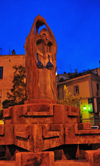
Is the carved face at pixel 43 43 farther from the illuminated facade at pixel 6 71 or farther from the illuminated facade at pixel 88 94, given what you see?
the illuminated facade at pixel 88 94

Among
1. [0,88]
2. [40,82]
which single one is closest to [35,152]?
[40,82]

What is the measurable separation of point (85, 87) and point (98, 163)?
2303cm

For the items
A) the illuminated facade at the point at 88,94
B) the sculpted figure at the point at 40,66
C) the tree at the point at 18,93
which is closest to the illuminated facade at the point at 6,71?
the tree at the point at 18,93

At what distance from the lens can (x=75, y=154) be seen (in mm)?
4828

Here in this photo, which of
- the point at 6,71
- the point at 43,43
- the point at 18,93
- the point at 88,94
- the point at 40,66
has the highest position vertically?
the point at 6,71

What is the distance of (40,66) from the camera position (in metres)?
6.53

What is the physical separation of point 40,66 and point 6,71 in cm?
1625

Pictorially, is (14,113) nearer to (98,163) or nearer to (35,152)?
(35,152)

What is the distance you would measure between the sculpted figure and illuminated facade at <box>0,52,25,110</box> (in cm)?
1532

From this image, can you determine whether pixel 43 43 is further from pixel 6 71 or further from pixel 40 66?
pixel 6 71

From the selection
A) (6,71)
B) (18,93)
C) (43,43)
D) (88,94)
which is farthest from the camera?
(88,94)

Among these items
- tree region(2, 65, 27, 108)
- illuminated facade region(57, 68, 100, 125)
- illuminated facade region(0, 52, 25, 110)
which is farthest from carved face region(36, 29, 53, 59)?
illuminated facade region(57, 68, 100, 125)

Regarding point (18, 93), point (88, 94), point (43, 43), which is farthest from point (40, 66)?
point (88, 94)

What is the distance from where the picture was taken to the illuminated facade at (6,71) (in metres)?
21.4
